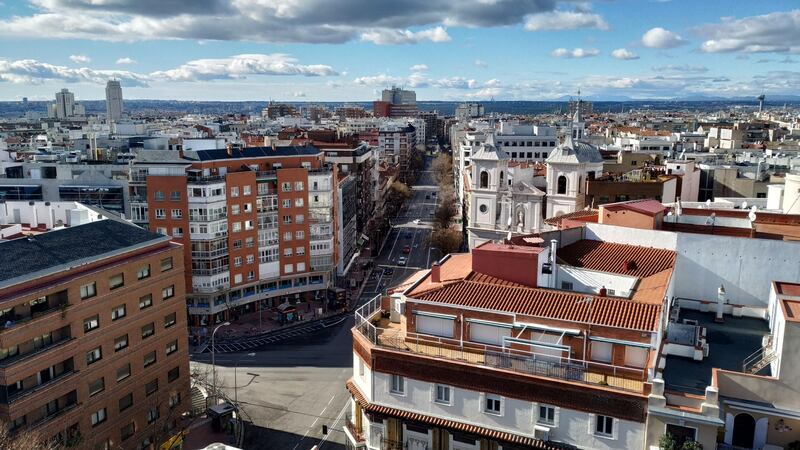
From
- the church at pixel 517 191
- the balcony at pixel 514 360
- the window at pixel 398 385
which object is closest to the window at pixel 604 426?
the balcony at pixel 514 360

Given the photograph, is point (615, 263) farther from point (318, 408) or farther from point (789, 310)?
point (318, 408)

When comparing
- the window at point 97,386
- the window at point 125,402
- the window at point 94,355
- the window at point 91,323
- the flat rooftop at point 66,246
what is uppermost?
the flat rooftop at point 66,246

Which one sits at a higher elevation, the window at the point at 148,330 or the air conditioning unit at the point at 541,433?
the air conditioning unit at the point at 541,433

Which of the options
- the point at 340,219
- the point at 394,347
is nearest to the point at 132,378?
the point at 394,347

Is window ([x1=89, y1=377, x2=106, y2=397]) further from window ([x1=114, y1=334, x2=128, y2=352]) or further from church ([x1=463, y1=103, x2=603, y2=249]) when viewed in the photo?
church ([x1=463, y1=103, x2=603, y2=249])

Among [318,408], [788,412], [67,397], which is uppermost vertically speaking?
[788,412]

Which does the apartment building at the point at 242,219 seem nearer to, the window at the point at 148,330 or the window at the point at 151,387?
the window at the point at 151,387

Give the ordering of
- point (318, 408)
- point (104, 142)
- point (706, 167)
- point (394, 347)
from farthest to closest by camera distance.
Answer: point (104, 142), point (706, 167), point (318, 408), point (394, 347)
